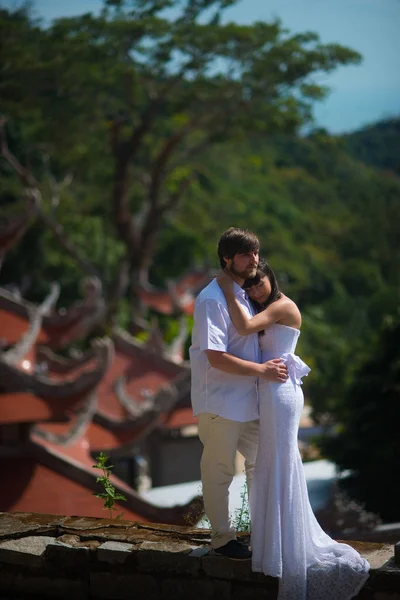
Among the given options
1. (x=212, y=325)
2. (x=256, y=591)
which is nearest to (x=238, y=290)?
(x=212, y=325)

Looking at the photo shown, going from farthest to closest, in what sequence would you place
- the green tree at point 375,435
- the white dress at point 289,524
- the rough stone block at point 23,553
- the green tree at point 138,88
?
the green tree at point 138,88 → the green tree at point 375,435 → the rough stone block at point 23,553 → the white dress at point 289,524

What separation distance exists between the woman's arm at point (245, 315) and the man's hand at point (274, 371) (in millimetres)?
156

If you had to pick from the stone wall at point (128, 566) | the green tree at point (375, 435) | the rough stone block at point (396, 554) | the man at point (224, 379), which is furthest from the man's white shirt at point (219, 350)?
the green tree at point (375, 435)

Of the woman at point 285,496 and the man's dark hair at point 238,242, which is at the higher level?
the man's dark hair at point 238,242

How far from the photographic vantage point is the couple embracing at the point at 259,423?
4098mm

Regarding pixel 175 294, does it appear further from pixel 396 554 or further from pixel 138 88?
pixel 396 554

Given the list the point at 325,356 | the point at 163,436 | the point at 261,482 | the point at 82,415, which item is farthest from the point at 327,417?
the point at 261,482

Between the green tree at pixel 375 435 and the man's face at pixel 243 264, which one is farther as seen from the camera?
the green tree at pixel 375 435

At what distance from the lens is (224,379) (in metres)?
4.30

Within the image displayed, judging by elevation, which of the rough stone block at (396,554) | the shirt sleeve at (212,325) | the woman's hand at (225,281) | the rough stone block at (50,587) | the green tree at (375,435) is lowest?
the green tree at (375,435)

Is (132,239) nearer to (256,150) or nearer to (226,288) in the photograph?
(226,288)

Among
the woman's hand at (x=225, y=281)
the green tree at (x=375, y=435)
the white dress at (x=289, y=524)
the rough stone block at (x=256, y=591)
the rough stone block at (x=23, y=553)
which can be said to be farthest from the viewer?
the green tree at (x=375, y=435)

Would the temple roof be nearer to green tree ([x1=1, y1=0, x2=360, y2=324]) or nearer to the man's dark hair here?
green tree ([x1=1, y1=0, x2=360, y2=324])

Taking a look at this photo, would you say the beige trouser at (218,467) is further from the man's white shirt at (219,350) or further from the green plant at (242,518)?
the green plant at (242,518)
